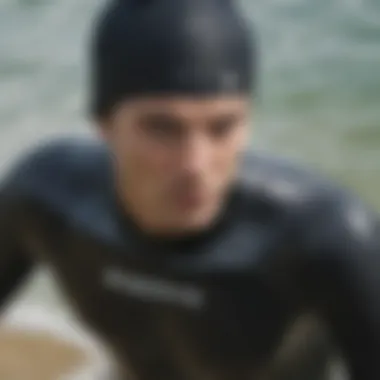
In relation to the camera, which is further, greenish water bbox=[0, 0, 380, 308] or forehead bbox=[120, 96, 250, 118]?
greenish water bbox=[0, 0, 380, 308]

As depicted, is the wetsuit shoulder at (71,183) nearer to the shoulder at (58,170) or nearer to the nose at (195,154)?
the shoulder at (58,170)

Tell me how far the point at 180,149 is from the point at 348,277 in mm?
235

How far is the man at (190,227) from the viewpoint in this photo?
1350 mm

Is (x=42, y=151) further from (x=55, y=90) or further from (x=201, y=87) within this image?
(x=55, y=90)

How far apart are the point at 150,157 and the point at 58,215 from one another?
0.96 feet

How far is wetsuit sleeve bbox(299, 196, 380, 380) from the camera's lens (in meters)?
1.42

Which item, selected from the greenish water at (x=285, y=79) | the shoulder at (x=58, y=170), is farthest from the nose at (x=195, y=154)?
the greenish water at (x=285, y=79)

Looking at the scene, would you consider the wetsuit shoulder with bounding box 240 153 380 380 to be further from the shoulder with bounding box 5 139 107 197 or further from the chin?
the shoulder with bounding box 5 139 107 197

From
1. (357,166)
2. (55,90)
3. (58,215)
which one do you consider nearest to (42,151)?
(58,215)

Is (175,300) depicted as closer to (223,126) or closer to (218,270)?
(218,270)

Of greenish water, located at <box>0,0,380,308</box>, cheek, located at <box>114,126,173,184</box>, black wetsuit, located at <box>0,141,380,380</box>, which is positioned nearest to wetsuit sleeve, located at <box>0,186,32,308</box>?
black wetsuit, located at <box>0,141,380,380</box>

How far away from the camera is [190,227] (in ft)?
4.68

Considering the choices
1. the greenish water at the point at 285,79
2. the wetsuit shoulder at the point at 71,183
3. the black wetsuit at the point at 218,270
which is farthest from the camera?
the greenish water at the point at 285,79

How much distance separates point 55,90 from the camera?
4500 mm
